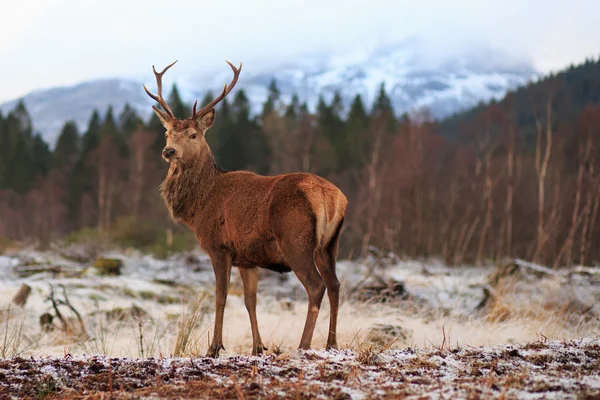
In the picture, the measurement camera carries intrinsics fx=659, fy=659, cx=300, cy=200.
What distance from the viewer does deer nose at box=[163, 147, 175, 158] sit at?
20.5ft

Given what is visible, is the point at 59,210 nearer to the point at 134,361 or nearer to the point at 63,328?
the point at 63,328

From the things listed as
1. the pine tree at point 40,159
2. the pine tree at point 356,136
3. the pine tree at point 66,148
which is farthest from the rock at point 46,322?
the pine tree at point 66,148

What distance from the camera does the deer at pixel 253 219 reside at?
538 centimetres

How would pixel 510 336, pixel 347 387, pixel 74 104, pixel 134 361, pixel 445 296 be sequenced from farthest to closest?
1. pixel 74 104
2. pixel 445 296
3. pixel 510 336
4. pixel 134 361
5. pixel 347 387

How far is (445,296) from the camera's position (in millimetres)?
12516

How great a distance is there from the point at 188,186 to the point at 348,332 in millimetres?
2855

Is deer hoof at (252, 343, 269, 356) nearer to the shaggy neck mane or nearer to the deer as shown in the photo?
the deer

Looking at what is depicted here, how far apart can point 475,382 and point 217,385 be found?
1390 mm

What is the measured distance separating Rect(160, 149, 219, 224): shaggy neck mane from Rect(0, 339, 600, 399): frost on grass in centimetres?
204

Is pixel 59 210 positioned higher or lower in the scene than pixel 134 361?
lower

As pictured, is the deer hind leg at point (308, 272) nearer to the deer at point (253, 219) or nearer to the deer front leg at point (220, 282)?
the deer at point (253, 219)

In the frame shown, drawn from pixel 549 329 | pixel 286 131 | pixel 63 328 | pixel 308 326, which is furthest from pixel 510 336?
pixel 286 131

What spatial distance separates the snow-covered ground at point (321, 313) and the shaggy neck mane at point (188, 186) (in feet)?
3.33

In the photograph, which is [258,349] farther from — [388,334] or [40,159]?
[40,159]
